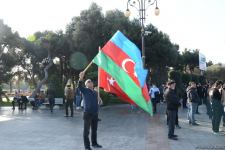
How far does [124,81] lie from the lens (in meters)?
9.82

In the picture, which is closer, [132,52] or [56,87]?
[132,52]

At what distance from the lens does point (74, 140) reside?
12.0 meters

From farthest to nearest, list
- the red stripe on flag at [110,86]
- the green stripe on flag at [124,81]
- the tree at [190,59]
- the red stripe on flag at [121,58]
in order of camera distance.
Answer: the tree at [190,59] < the red stripe on flag at [121,58] < the red stripe on flag at [110,86] < the green stripe on flag at [124,81]

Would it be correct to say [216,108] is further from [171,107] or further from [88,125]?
[88,125]

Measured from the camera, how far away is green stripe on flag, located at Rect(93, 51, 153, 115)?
9578 mm

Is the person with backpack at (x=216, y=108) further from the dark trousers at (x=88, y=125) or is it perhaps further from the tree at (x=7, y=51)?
the tree at (x=7, y=51)

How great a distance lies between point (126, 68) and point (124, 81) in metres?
0.34

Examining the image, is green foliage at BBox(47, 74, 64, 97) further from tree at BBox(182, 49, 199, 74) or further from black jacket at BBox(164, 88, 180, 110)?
tree at BBox(182, 49, 199, 74)

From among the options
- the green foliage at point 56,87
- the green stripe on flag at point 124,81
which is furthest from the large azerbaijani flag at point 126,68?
the green foliage at point 56,87

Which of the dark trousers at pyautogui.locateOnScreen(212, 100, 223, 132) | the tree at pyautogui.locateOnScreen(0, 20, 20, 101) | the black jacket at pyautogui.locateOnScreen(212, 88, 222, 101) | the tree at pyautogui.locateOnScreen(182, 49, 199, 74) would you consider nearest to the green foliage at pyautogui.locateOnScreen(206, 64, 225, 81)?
the tree at pyautogui.locateOnScreen(182, 49, 199, 74)

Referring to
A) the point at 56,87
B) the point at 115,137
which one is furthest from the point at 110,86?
the point at 56,87

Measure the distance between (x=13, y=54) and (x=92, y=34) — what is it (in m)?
11.6

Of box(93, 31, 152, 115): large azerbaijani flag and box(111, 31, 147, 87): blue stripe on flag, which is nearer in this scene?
box(93, 31, 152, 115): large azerbaijani flag

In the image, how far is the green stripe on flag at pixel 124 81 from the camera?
31.4ft
